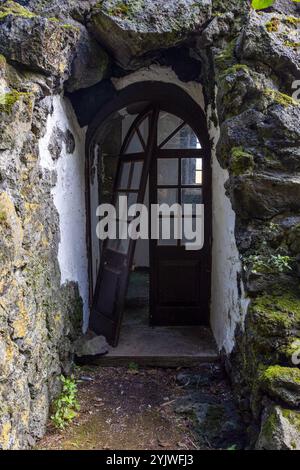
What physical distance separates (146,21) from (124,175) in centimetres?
149

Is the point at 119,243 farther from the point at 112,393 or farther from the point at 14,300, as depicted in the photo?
the point at 14,300

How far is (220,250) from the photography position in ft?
10.4

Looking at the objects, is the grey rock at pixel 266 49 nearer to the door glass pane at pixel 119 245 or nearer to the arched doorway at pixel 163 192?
the arched doorway at pixel 163 192

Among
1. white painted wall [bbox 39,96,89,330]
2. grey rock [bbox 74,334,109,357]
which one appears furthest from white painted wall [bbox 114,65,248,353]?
grey rock [bbox 74,334,109,357]

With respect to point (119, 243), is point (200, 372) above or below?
below

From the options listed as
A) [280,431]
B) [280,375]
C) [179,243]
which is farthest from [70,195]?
[280,431]

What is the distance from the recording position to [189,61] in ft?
10.6

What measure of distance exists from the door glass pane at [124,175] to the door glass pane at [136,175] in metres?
0.07

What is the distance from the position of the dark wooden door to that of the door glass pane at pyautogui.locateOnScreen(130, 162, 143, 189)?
229mm

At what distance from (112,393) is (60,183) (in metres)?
1.62

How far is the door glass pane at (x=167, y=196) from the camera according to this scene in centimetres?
352

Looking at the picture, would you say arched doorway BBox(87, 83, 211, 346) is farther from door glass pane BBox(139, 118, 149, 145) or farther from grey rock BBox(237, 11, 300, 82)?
grey rock BBox(237, 11, 300, 82)

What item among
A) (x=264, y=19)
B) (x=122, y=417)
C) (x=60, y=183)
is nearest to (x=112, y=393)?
(x=122, y=417)

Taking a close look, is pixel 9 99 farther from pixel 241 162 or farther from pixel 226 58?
pixel 226 58
